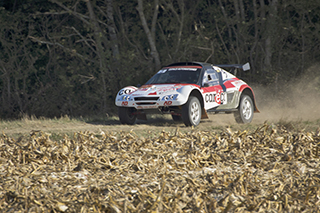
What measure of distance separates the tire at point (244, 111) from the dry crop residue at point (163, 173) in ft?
12.5

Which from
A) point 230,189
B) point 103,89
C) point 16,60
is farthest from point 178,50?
point 230,189

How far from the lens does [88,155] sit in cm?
678

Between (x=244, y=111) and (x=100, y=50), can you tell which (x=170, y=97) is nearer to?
(x=244, y=111)

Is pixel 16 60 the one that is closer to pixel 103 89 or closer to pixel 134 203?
pixel 103 89

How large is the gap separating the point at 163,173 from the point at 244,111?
693 centimetres

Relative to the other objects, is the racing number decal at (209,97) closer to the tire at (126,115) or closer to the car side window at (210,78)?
the car side window at (210,78)

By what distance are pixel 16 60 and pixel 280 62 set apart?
10.9 meters

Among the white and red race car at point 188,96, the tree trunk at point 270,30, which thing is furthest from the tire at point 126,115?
the tree trunk at point 270,30

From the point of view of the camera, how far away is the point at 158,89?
11008 mm

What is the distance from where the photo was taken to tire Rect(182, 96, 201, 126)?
34.4ft

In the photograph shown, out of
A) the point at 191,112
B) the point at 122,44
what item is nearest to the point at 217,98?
the point at 191,112

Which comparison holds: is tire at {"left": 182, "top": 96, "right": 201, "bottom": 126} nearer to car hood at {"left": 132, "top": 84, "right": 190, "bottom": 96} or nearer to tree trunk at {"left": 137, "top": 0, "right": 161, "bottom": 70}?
car hood at {"left": 132, "top": 84, "right": 190, "bottom": 96}

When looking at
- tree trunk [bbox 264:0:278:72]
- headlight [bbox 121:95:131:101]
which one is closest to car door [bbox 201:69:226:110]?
headlight [bbox 121:95:131:101]

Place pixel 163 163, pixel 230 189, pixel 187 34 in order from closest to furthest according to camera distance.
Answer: pixel 230 189, pixel 163 163, pixel 187 34
